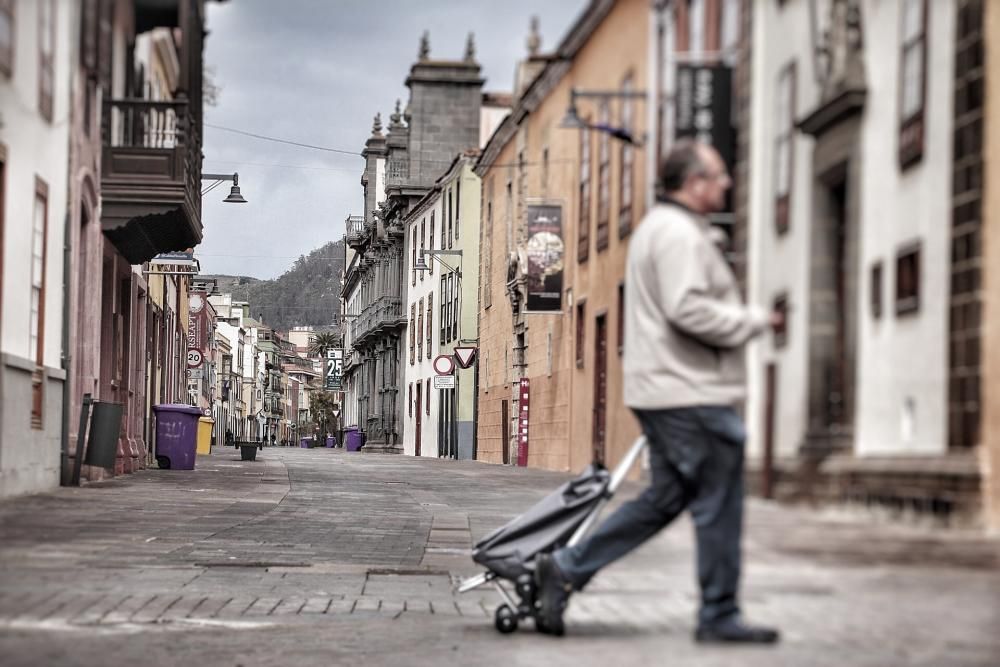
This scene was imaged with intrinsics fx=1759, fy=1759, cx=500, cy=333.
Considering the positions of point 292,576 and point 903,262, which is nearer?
point 903,262

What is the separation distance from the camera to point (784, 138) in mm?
2518

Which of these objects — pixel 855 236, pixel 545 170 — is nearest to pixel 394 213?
pixel 545 170

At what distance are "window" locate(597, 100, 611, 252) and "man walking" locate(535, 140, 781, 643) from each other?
278mm

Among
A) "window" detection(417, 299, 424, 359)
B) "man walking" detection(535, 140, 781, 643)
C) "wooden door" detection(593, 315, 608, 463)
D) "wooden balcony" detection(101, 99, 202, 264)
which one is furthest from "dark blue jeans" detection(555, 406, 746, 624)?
"window" detection(417, 299, 424, 359)

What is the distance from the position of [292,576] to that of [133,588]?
142 centimetres

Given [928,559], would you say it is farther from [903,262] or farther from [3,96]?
[3,96]

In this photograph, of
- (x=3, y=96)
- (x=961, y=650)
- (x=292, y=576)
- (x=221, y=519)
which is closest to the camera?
(x=961, y=650)

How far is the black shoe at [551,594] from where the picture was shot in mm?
4137

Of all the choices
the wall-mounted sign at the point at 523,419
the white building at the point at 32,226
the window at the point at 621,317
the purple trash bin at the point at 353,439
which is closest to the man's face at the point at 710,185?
the window at the point at 621,317

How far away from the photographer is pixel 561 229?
3.67m

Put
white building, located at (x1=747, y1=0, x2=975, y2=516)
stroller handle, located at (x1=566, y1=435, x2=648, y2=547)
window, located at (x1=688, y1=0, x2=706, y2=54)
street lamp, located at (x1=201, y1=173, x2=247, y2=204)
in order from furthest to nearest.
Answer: street lamp, located at (x1=201, y1=173, x2=247, y2=204), stroller handle, located at (x1=566, y1=435, x2=648, y2=547), window, located at (x1=688, y1=0, x2=706, y2=54), white building, located at (x1=747, y1=0, x2=975, y2=516)

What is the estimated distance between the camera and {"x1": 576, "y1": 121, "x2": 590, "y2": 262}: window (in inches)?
127

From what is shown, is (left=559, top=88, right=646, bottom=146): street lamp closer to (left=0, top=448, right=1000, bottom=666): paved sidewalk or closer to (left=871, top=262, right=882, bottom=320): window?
(left=871, top=262, right=882, bottom=320): window

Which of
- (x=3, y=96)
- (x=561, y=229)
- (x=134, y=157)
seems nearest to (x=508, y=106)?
(x=561, y=229)
